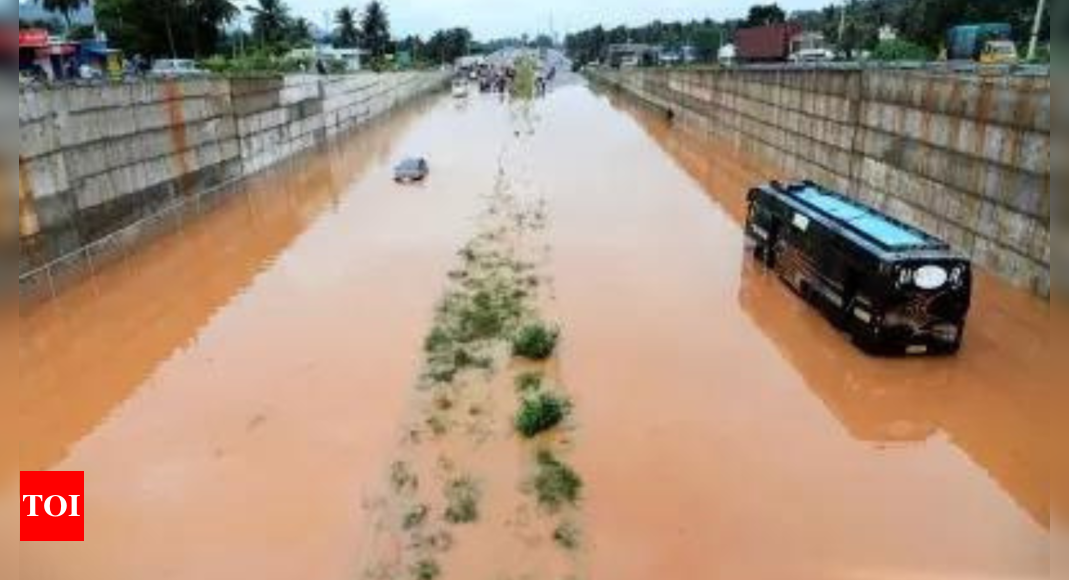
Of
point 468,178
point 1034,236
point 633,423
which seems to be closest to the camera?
point 633,423

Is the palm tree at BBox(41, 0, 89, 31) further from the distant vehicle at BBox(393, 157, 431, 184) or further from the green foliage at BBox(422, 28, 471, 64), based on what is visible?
the green foliage at BBox(422, 28, 471, 64)

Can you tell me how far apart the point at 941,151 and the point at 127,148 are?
24.7m

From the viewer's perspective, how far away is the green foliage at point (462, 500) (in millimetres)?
12464

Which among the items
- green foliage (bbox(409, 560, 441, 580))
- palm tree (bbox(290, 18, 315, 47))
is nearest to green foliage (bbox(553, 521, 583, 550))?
green foliage (bbox(409, 560, 441, 580))

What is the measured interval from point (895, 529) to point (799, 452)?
2448 millimetres

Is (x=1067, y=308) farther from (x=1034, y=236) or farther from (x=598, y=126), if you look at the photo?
(x=598, y=126)

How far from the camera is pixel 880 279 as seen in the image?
1711 cm

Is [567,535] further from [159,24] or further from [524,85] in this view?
[524,85]

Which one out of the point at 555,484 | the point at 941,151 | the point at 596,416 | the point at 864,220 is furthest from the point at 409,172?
the point at 555,484

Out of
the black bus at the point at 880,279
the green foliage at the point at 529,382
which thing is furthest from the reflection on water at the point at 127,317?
the black bus at the point at 880,279

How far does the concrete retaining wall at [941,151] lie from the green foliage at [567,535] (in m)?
13.7

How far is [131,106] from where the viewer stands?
88.8 ft

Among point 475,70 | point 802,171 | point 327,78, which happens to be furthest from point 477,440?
point 475,70

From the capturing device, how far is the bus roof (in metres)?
17.9
